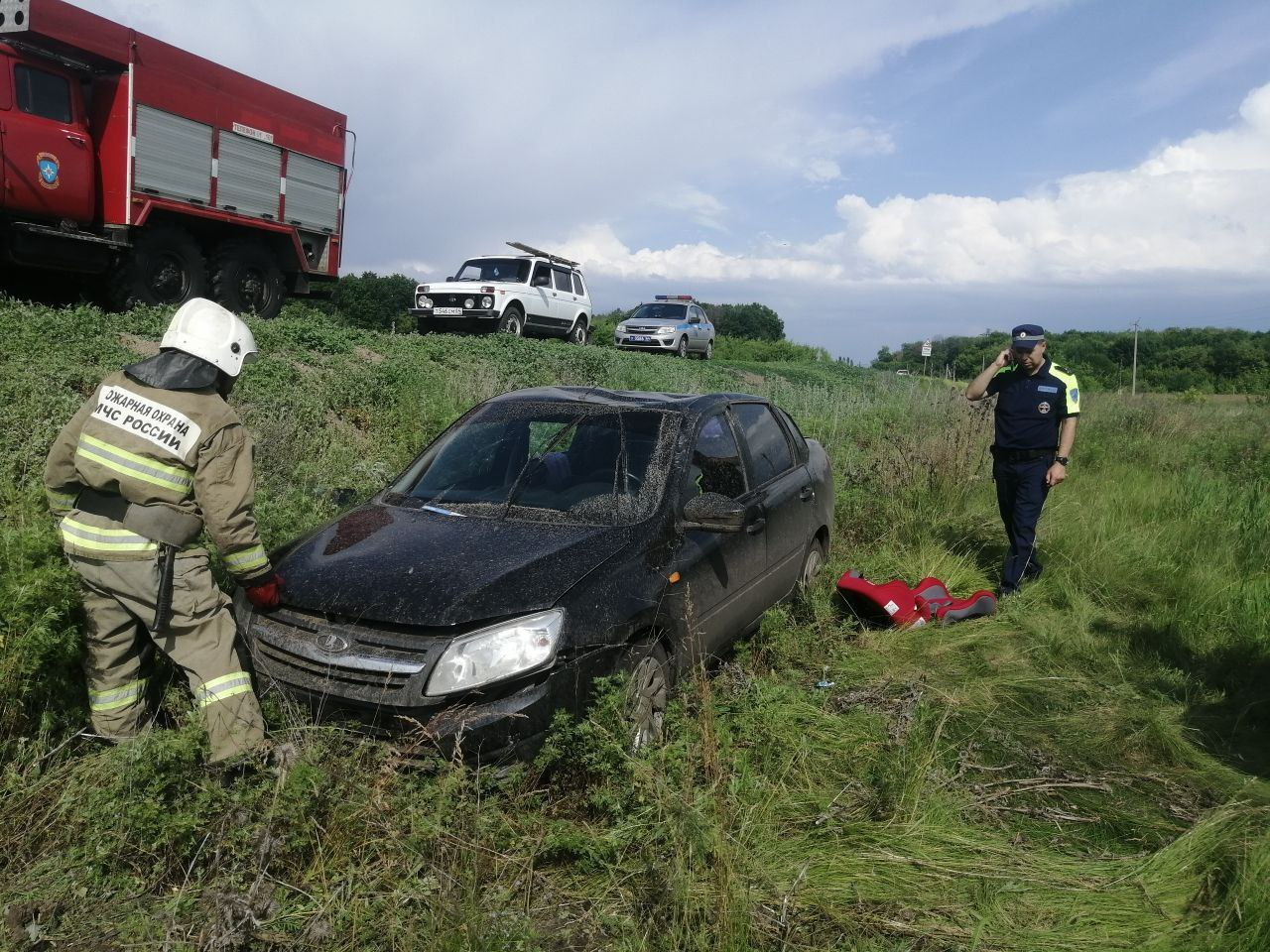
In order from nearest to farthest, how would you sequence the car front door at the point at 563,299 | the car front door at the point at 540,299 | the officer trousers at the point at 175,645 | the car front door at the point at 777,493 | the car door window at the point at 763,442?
the officer trousers at the point at 175,645 → the car front door at the point at 777,493 → the car door window at the point at 763,442 → the car front door at the point at 540,299 → the car front door at the point at 563,299

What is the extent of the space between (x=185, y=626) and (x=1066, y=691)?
13.7 feet

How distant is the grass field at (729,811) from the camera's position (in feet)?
8.37

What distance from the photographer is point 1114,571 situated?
667cm

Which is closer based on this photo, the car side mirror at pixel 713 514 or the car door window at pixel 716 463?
the car side mirror at pixel 713 514

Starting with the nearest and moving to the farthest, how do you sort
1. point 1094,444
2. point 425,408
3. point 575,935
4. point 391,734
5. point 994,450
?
point 575,935 → point 391,734 → point 994,450 → point 425,408 → point 1094,444

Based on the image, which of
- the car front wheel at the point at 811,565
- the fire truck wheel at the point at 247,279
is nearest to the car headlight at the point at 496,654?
the car front wheel at the point at 811,565

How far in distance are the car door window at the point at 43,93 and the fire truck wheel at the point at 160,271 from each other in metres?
1.47

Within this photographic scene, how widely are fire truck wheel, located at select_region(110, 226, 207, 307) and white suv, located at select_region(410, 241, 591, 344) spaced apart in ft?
18.5

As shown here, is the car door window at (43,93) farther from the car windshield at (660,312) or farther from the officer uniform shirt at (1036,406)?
the car windshield at (660,312)

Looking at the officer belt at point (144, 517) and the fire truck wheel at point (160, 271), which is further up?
the fire truck wheel at point (160, 271)

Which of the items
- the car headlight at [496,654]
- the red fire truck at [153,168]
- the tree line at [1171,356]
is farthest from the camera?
the tree line at [1171,356]

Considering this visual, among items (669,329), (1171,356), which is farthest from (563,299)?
(1171,356)

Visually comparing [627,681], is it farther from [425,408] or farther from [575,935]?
[425,408]

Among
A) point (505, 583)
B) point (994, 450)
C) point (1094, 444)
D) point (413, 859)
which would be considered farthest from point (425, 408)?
point (1094, 444)
